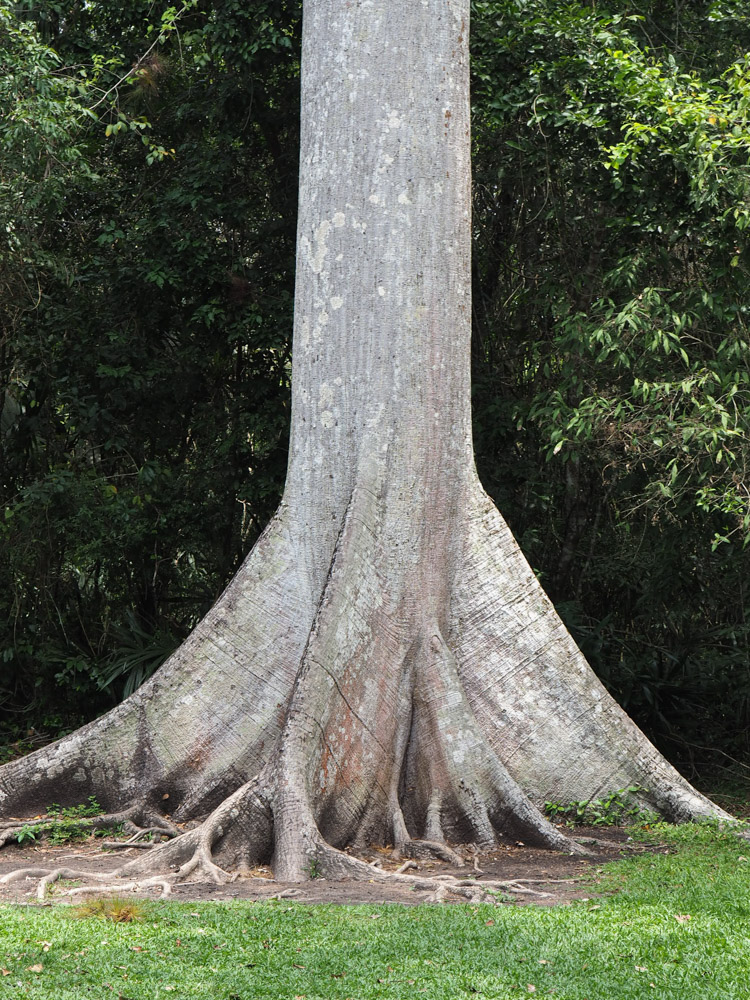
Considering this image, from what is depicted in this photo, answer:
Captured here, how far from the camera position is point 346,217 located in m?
6.65

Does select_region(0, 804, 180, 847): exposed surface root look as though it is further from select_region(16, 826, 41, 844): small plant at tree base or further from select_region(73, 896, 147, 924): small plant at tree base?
select_region(73, 896, 147, 924): small plant at tree base

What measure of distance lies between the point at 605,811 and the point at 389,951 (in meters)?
2.69

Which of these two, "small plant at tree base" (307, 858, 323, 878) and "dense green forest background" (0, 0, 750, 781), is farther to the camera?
"dense green forest background" (0, 0, 750, 781)

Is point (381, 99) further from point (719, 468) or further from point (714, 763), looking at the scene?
point (714, 763)

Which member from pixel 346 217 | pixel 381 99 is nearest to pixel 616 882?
pixel 346 217

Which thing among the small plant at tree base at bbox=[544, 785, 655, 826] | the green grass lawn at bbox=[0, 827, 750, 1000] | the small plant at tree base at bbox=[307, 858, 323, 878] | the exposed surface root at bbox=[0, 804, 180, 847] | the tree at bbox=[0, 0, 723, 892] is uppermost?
the tree at bbox=[0, 0, 723, 892]

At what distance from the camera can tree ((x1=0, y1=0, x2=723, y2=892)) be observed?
6250 millimetres

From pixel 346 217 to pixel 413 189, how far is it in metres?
0.43

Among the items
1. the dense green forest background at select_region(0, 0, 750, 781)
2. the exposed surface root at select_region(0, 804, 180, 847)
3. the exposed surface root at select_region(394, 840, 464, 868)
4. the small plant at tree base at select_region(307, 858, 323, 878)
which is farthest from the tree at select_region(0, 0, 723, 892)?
the dense green forest background at select_region(0, 0, 750, 781)

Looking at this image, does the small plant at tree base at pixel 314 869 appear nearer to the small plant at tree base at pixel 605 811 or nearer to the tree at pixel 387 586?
the tree at pixel 387 586

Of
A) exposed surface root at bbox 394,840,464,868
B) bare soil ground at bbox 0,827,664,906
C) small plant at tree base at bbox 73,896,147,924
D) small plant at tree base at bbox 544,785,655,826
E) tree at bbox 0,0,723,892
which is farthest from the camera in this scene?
small plant at tree base at bbox 544,785,655,826

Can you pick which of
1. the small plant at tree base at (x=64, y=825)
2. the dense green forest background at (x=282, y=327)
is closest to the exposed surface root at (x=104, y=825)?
the small plant at tree base at (x=64, y=825)

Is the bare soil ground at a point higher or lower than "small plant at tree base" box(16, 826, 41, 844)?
lower

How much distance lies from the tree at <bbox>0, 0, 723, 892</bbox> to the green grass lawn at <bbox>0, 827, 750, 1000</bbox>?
1.37 m
